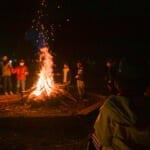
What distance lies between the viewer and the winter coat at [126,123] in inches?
57.8

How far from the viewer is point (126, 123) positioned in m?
1.48

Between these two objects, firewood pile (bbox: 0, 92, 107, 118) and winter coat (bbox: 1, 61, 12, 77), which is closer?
firewood pile (bbox: 0, 92, 107, 118)

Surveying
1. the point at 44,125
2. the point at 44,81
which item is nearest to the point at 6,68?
the point at 44,81

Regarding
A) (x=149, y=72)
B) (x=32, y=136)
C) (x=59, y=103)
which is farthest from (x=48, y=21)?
(x=149, y=72)

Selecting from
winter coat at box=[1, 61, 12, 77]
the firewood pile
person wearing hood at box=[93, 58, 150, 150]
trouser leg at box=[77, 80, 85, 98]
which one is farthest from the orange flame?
person wearing hood at box=[93, 58, 150, 150]

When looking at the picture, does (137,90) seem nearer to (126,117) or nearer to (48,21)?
Result: (126,117)

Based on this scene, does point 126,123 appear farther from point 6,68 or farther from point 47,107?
point 6,68

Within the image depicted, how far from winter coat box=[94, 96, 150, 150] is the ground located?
3.04 meters

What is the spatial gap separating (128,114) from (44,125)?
473 cm

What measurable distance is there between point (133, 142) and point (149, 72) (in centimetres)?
61

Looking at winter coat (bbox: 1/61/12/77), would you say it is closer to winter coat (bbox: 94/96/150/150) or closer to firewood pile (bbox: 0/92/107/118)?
firewood pile (bbox: 0/92/107/118)

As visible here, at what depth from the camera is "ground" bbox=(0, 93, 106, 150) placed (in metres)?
4.55

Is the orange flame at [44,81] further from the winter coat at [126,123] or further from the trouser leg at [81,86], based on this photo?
the winter coat at [126,123]

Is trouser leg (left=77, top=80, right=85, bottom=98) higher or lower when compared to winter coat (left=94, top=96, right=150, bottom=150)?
lower
